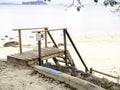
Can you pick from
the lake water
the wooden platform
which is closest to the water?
the lake water

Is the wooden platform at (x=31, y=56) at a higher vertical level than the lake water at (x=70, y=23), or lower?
lower

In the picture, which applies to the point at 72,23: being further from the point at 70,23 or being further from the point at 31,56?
the point at 31,56

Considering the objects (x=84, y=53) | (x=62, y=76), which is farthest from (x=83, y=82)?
(x=84, y=53)

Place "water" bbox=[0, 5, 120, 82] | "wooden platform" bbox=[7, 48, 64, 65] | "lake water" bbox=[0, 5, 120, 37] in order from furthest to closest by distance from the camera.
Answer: "lake water" bbox=[0, 5, 120, 37] < "water" bbox=[0, 5, 120, 82] < "wooden platform" bbox=[7, 48, 64, 65]

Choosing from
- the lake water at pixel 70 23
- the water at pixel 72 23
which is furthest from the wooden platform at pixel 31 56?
the lake water at pixel 70 23

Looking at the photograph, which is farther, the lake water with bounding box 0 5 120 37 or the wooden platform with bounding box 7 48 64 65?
the lake water with bounding box 0 5 120 37

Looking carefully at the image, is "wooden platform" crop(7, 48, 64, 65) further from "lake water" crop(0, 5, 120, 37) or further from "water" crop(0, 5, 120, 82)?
"lake water" crop(0, 5, 120, 37)

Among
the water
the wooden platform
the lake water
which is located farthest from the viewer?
the lake water

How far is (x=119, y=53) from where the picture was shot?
1451cm

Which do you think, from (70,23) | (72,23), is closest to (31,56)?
(72,23)

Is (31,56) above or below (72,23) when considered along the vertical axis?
below

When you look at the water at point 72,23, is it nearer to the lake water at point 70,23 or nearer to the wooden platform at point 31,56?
the lake water at point 70,23

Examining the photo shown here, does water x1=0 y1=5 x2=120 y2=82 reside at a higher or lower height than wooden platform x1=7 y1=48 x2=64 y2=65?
higher

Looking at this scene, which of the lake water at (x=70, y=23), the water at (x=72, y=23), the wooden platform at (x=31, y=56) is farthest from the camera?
the lake water at (x=70, y=23)
